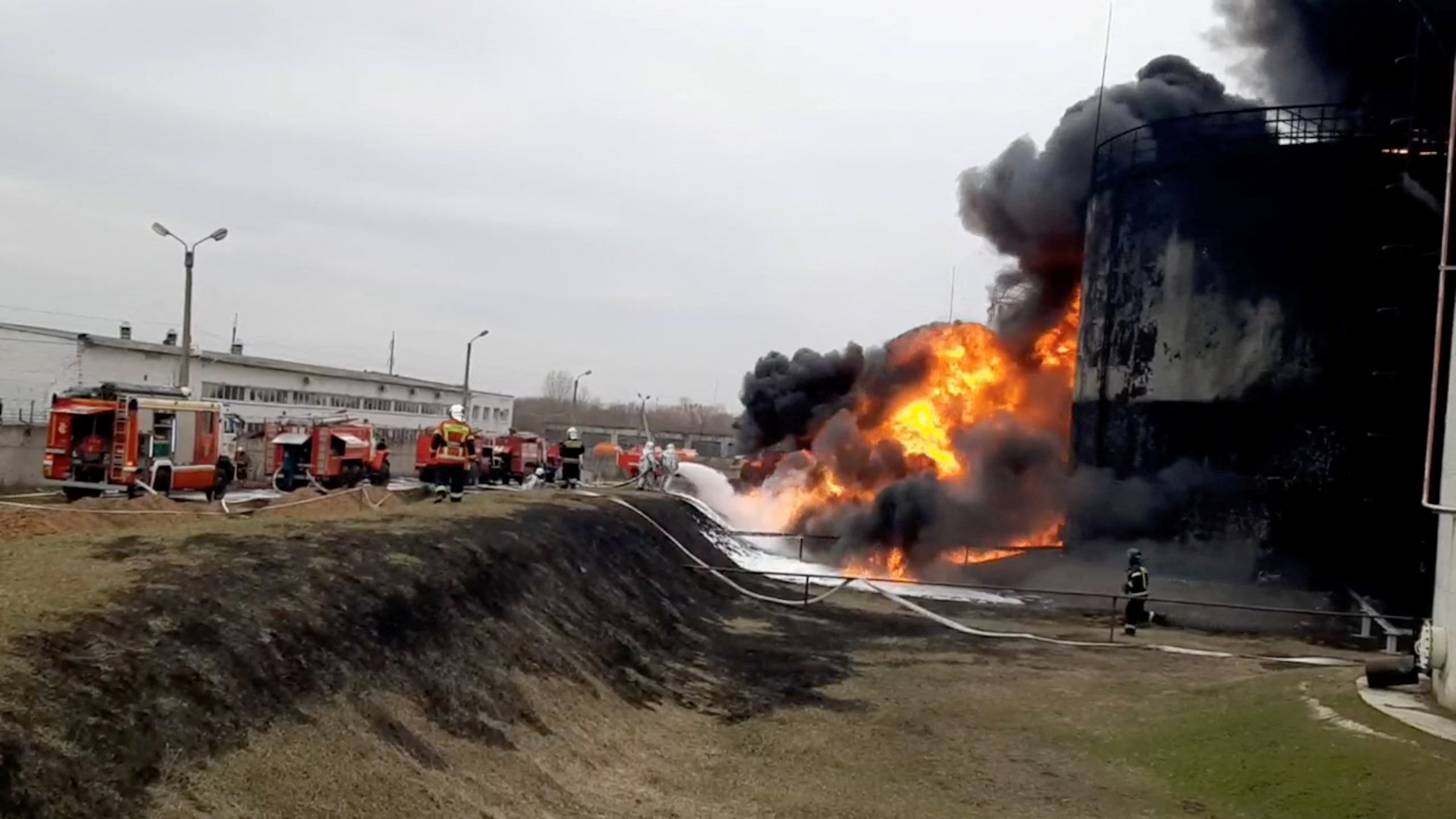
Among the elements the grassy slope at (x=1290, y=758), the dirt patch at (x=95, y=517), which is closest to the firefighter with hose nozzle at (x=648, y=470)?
the dirt patch at (x=95, y=517)

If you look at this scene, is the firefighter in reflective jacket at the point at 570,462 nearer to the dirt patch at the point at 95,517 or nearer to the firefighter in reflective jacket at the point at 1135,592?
the dirt patch at the point at 95,517

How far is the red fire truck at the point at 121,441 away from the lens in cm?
2455

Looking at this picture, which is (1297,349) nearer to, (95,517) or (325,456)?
(95,517)

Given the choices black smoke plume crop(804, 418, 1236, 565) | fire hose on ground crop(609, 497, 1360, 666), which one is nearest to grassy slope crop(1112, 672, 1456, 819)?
fire hose on ground crop(609, 497, 1360, 666)

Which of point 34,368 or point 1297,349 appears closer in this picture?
point 1297,349

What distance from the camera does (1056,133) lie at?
3622 centimetres

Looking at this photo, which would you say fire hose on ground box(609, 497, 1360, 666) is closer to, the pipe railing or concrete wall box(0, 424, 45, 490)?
the pipe railing

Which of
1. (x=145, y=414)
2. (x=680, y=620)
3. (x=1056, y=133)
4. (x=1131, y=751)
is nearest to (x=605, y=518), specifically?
(x=680, y=620)

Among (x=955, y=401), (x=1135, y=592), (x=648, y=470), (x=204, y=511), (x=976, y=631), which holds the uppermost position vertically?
(x=955, y=401)

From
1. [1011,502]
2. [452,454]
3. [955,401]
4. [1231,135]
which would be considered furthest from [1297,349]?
[452,454]

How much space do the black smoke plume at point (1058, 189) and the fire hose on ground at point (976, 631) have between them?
47.0 feet

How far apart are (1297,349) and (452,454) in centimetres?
1909

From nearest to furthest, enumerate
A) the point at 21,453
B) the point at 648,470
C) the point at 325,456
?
the point at 21,453, the point at 325,456, the point at 648,470

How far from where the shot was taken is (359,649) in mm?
9836
